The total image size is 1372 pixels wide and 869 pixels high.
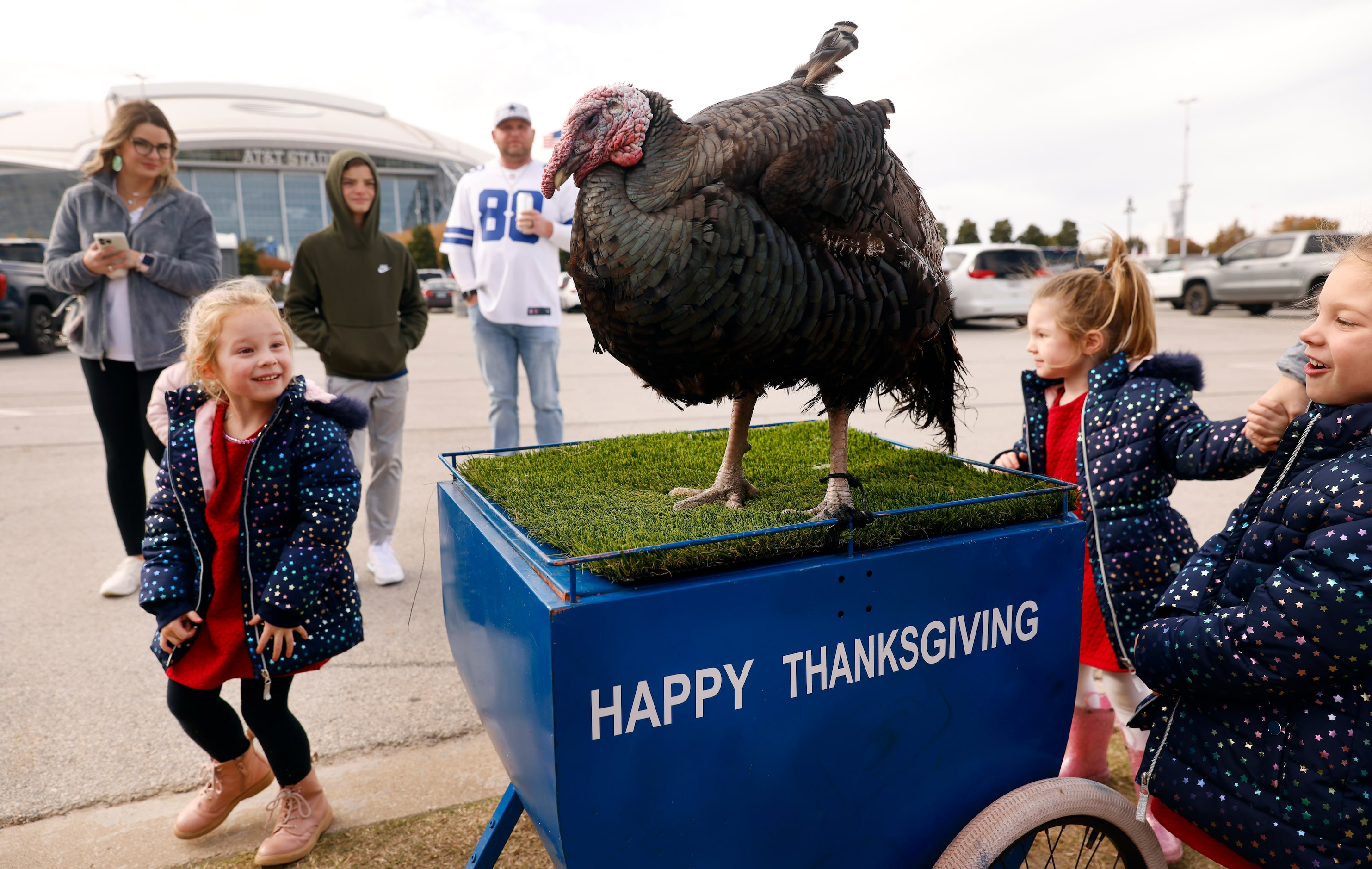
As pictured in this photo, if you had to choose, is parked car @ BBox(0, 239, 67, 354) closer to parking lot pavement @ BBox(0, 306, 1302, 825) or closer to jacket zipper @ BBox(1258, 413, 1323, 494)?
parking lot pavement @ BBox(0, 306, 1302, 825)

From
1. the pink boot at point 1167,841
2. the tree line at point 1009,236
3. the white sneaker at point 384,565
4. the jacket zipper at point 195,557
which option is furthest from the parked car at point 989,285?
the jacket zipper at point 195,557

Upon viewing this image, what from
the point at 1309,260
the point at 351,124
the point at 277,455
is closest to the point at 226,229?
the point at 351,124

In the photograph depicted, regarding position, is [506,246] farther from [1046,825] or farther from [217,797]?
[1046,825]

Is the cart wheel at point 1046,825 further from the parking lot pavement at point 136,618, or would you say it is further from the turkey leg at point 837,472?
the parking lot pavement at point 136,618

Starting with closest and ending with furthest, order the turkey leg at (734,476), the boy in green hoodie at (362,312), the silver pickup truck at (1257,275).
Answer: the turkey leg at (734,476) → the boy in green hoodie at (362,312) → the silver pickup truck at (1257,275)

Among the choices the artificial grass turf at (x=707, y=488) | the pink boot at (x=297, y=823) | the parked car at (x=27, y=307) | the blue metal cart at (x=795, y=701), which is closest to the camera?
the blue metal cart at (x=795, y=701)

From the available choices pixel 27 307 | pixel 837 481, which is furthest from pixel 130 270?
pixel 27 307

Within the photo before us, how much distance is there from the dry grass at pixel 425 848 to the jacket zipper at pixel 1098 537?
0.56m

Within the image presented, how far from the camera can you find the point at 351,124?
57438 mm

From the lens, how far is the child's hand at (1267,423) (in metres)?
1.56

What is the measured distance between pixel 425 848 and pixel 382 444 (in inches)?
79.3

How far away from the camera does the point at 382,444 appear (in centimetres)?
365

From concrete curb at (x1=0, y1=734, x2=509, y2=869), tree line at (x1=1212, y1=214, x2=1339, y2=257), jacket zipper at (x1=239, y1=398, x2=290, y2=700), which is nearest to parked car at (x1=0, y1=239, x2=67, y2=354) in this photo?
concrete curb at (x1=0, y1=734, x2=509, y2=869)

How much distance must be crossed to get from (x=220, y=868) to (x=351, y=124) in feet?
210
